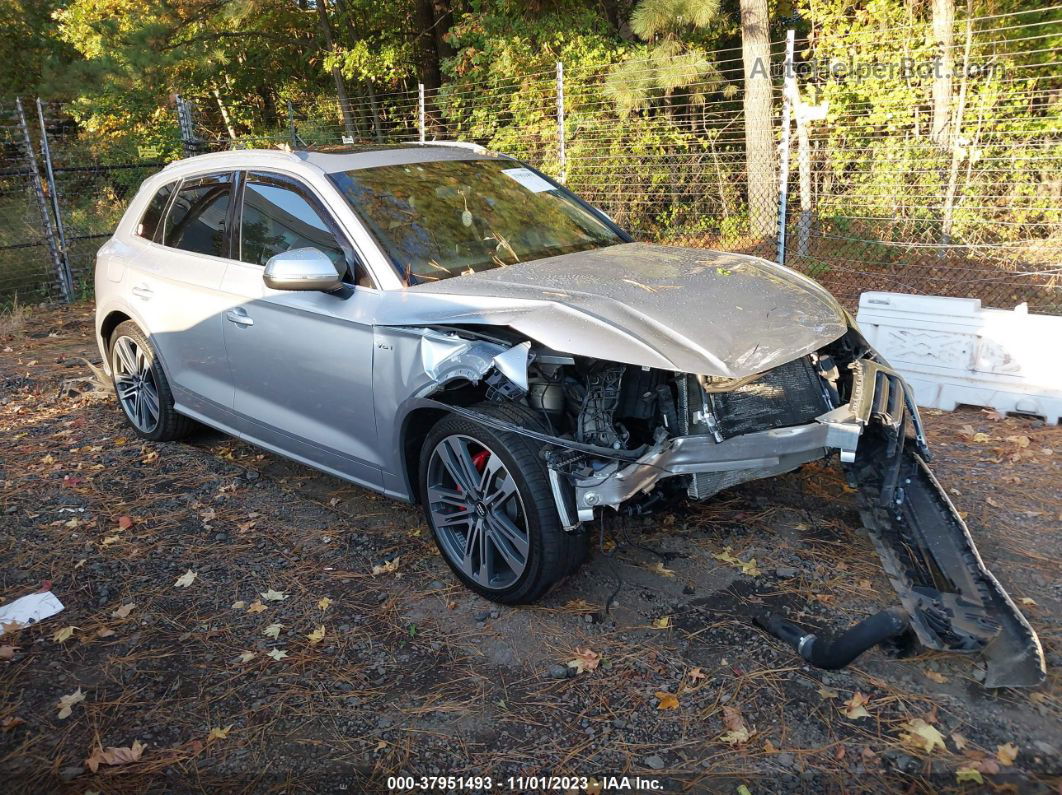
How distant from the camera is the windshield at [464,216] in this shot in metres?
3.88

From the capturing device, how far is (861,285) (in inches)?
343

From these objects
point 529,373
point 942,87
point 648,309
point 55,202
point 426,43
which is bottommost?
point 529,373

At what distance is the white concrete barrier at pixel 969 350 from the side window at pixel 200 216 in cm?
417

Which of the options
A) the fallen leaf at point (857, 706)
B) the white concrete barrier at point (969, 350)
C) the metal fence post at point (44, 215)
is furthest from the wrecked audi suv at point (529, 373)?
the metal fence post at point (44, 215)

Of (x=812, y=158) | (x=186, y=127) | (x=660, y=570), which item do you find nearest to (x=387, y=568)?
(x=660, y=570)

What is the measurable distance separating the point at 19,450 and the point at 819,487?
201 inches

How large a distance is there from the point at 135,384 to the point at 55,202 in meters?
6.34

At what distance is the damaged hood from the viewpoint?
3055mm

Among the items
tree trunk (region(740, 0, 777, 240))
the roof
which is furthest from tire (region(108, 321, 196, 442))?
tree trunk (region(740, 0, 777, 240))

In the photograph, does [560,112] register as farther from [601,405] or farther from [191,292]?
[601,405]

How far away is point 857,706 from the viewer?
111 inches

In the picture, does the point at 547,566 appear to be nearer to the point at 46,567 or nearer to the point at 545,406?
the point at 545,406

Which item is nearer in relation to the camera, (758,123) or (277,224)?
(277,224)

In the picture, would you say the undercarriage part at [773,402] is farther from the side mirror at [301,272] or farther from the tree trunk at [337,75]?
the tree trunk at [337,75]
